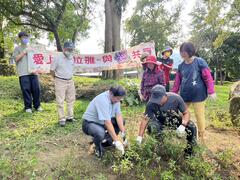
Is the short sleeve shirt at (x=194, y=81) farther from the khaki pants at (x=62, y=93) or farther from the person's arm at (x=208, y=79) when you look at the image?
the khaki pants at (x=62, y=93)

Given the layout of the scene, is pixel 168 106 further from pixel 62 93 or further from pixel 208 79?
pixel 62 93

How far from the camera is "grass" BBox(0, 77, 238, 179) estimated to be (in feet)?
10.6

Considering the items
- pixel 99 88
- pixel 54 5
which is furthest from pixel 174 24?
pixel 99 88

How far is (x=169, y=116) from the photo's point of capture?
12.6 ft

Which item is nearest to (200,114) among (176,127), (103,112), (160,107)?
(176,127)

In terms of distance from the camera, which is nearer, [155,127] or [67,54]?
[155,127]

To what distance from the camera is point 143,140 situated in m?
3.78

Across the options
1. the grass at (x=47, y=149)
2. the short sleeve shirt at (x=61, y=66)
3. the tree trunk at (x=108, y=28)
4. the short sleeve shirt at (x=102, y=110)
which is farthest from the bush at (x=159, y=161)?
the tree trunk at (x=108, y=28)

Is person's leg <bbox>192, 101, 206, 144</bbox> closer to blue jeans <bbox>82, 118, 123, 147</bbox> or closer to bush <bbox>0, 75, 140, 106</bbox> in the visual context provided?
blue jeans <bbox>82, 118, 123, 147</bbox>

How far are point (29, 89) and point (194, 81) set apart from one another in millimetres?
3490

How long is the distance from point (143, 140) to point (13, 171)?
1.62 m

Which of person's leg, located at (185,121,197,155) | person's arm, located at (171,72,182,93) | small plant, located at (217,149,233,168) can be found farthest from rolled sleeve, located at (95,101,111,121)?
small plant, located at (217,149,233,168)

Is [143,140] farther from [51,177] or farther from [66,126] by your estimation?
[66,126]

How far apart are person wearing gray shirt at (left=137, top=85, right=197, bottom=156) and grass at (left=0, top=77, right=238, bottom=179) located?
314mm
